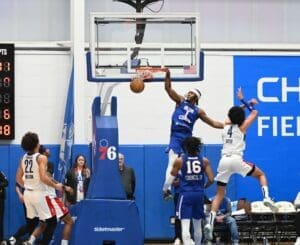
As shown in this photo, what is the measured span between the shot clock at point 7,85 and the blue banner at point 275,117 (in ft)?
15.8

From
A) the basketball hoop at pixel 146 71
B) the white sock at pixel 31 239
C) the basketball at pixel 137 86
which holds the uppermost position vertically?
the basketball hoop at pixel 146 71

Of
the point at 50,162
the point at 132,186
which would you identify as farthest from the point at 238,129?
the point at 50,162

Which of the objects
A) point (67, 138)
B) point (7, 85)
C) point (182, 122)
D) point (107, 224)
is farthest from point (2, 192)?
point (107, 224)

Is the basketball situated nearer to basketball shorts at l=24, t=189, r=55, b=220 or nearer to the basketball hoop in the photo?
the basketball hoop

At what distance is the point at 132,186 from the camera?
52.3ft

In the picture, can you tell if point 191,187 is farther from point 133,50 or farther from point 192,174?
point 133,50

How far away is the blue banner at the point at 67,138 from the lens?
55.3 ft

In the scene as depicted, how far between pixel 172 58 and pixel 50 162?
14.0 feet

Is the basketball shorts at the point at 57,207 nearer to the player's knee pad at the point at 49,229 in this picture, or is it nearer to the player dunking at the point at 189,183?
the player's knee pad at the point at 49,229

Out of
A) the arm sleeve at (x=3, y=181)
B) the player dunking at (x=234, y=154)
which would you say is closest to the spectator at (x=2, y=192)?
the arm sleeve at (x=3, y=181)

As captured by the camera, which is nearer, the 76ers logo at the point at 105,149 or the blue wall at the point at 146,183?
the 76ers logo at the point at 105,149

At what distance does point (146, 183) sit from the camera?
1702cm

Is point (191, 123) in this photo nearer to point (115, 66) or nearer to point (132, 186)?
point (115, 66)

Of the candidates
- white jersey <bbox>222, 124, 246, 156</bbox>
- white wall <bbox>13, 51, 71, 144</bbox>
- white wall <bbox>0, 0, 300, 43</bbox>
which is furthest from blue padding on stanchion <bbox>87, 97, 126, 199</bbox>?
white wall <bbox>0, 0, 300, 43</bbox>
